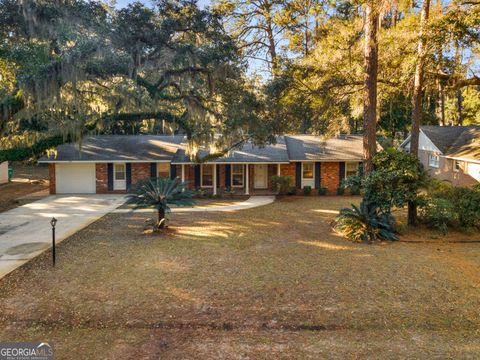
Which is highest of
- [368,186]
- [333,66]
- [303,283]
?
[333,66]

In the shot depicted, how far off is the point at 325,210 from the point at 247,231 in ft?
17.0

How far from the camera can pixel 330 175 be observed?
19.5 meters

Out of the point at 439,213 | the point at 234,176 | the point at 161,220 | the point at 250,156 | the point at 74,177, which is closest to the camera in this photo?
the point at 439,213

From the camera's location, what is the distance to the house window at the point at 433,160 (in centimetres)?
2174

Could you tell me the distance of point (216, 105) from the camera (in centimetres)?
1405

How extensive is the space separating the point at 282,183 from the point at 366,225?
817cm

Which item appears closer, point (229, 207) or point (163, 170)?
point (229, 207)

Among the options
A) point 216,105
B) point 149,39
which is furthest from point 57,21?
point 216,105

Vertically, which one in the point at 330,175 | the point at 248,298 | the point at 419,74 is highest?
the point at 419,74

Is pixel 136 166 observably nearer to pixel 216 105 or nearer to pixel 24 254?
pixel 216 105

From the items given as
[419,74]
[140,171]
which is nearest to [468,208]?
[419,74]

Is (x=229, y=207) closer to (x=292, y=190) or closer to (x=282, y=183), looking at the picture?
(x=282, y=183)

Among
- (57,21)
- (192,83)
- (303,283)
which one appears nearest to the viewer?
(303,283)

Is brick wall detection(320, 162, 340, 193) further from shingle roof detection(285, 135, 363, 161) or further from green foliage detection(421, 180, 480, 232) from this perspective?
green foliage detection(421, 180, 480, 232)
